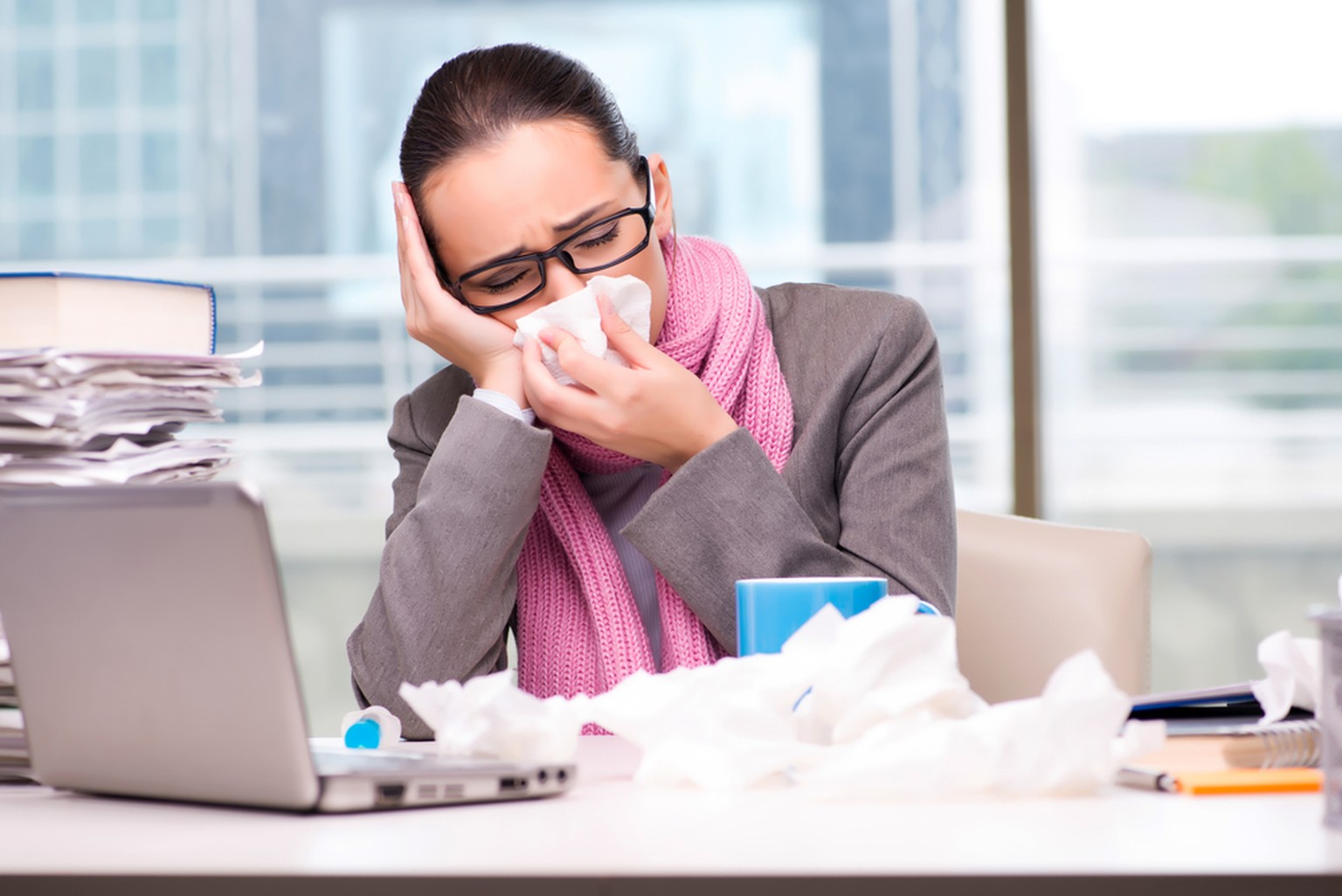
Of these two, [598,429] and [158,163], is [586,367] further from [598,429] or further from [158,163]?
[158,163]

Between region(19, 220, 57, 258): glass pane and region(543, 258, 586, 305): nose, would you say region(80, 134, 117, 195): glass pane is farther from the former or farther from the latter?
region(543, 258, 586, 305): nose

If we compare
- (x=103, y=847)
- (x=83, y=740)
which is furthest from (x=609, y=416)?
(x=103, y=847)

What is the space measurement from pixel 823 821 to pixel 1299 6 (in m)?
3.27

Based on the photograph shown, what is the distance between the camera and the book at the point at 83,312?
0.91 metres

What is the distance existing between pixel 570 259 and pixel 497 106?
181 mm

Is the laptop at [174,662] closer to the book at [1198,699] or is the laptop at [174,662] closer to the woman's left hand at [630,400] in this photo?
the book at [1198,699]

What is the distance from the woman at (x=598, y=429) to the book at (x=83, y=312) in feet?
1.12

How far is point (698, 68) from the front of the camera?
3.74m

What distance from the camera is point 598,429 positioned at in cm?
125

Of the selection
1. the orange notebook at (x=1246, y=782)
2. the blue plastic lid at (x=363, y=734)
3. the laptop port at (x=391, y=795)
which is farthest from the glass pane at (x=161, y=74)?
the orange notebook at (x=1246, y=782)

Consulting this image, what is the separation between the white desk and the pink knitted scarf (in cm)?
69

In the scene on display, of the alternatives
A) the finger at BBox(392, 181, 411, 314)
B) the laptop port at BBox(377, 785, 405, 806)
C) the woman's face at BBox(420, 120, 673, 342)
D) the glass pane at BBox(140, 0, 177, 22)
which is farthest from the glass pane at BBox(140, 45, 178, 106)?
the laptop port at BBox(377, 785, 405, 806)

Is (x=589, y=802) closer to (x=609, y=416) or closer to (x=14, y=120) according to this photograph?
(x=609, y=416)

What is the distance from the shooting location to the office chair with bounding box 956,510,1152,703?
1284mm
